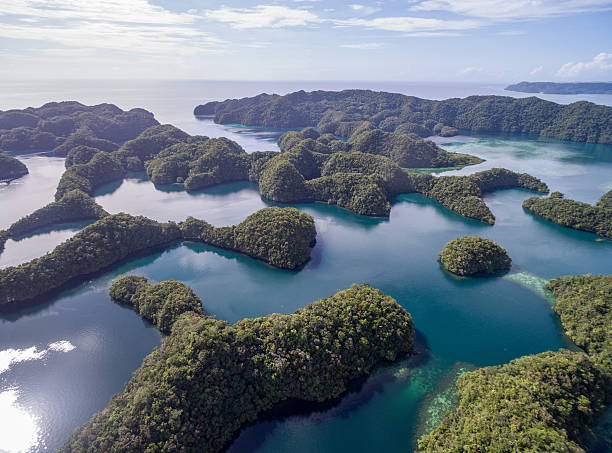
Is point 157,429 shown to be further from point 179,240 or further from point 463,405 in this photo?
point 179,240

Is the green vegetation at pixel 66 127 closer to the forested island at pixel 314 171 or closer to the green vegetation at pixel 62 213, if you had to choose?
the forested island at pixel 314 171

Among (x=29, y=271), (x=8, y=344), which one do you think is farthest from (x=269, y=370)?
(x=29, y=271)

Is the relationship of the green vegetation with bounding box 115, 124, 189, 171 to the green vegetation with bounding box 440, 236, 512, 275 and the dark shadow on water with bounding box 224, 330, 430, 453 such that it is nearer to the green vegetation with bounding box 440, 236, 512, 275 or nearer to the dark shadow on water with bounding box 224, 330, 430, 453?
the green vegetation with bounding box 440, 236, 512, 275

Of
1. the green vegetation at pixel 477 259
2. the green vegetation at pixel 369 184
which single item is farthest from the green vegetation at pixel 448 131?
the green vegetation at pixel 477 259

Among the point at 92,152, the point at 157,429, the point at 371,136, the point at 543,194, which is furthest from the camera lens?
the point at 371,136

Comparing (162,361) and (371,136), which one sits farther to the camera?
(371,136)

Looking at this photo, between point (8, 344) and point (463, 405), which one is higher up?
point (463, 405)

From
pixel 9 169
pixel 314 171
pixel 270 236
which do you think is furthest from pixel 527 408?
pixel 9 169

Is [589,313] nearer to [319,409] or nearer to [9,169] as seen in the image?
[319,409]
